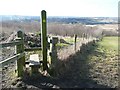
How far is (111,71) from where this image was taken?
23.4 feet

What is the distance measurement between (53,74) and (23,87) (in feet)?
3.53

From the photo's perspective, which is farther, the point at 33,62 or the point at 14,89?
the point at 33,62

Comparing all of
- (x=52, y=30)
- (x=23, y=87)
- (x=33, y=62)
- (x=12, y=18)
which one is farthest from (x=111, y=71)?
(x=12, y=18)

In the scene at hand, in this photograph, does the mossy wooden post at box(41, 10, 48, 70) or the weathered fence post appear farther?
the mossy wooden post at box(41, 10, 48, 70)

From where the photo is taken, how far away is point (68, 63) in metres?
7.08

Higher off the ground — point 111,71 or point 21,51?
point 21,51

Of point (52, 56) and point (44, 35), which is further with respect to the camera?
point (44, 35)

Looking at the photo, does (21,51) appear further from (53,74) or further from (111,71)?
(111,71)

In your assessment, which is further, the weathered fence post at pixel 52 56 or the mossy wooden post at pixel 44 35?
the mossy wooden post at pixel 44 35

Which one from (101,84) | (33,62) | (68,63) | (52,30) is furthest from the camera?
(52,30)

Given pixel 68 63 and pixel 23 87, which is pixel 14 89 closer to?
pixel 23 87

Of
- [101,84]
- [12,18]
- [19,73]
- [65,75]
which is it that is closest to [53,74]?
Result: [65,75]

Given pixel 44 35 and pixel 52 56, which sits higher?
pixel 44 35

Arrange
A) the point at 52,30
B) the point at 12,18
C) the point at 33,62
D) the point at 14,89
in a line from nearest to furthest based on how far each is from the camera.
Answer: the point at 14,89, the point at 33,62, the point at 52,30, the point at 12,18
